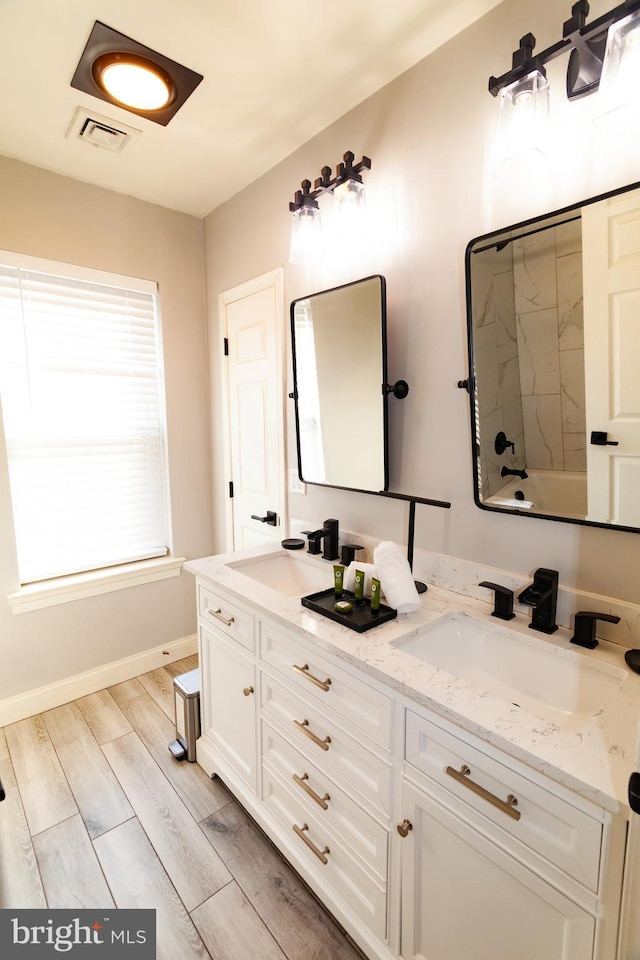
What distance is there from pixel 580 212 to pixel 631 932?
1.41 meters

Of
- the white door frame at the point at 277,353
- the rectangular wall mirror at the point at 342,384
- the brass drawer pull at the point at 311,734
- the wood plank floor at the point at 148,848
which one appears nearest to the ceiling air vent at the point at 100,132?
the white door frame at the point at 277,353

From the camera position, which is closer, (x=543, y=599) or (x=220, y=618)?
(x=543, y=599)

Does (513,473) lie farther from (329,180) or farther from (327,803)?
(329,180)

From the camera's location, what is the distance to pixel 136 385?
2.54 metres

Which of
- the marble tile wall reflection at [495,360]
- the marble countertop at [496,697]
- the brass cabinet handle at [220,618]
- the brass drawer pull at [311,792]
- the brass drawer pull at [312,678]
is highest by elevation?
the marble tile wall reflection at [495,360]

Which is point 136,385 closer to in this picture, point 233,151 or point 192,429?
point 192,429

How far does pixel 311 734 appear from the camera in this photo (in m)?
1.31

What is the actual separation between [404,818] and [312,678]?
39cm

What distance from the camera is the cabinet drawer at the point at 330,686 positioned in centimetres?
109

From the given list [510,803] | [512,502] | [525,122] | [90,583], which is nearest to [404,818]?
[510,803]

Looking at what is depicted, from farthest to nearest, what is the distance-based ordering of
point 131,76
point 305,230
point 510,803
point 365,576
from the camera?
point 305,230 → point 131,76 → point 365,576 → point 510,803

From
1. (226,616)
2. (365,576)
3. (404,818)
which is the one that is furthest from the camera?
(226,616)

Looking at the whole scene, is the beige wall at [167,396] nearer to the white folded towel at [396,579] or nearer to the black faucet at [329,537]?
the black faucet at [329,537]

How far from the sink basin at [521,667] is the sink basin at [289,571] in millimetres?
593
